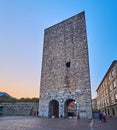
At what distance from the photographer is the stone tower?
1599cm

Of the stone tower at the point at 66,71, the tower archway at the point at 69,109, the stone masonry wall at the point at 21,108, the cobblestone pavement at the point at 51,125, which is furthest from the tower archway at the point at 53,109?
the cobblestone pavement at the point at 51,125

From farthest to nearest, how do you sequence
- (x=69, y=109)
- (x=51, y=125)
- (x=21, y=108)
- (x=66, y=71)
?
(x=69, y=109), (x=21, y=108), (x=66, y=71), (x=51, y=125)

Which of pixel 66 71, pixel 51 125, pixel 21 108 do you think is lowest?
pixel 51 125

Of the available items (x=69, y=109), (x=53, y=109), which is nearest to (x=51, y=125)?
(x=53, y=109)

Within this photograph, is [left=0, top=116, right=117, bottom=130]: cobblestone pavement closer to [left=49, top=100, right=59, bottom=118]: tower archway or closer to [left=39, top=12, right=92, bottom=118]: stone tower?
[left=39, top=12, right=92, bottom=118]: stone tower

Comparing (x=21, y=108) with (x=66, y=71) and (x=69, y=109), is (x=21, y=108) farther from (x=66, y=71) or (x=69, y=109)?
(x=69, y=109)

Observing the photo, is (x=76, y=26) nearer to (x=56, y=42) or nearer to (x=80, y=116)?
(x=56, y=42)

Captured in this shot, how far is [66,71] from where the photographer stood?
17703 mm

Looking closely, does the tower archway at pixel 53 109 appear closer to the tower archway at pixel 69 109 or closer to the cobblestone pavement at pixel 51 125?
the tower archway at pixel 69 109

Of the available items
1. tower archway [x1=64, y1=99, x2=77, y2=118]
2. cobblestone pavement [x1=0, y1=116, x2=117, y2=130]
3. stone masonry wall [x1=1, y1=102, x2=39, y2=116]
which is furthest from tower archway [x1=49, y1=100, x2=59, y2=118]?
cobblestone pavement [x1=0, y1=116, x2=117, y2=130]

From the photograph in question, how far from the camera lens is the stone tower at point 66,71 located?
15992mm

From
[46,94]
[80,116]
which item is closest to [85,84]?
[80,116]

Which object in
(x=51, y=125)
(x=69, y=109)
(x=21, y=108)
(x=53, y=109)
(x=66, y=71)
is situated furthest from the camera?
(x=69, y=109)

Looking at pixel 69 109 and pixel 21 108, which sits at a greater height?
pixel 21 108
